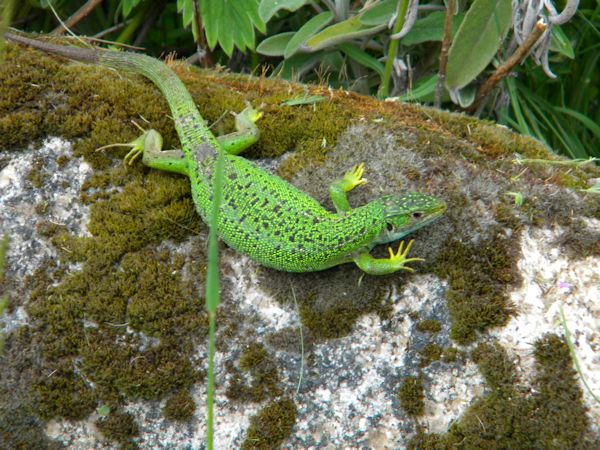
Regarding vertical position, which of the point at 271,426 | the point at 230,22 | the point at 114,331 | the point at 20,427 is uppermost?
the point at 230,22

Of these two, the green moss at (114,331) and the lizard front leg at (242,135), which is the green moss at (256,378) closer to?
the green moss at (114,331)

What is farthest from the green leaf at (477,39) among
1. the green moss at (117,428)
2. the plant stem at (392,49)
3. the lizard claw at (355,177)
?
the green moss at (117,428)

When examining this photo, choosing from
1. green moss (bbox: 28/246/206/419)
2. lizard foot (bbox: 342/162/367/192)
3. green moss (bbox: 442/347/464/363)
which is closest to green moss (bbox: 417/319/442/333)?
green moss (bbox: 442/347/464/363)

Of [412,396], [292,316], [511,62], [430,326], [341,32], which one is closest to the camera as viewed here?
[412,396]

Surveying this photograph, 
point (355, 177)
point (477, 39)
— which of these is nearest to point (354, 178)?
point (355, 177)

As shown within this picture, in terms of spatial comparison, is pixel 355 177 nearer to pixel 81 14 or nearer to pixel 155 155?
pixel 155 155

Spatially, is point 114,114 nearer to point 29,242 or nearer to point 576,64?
point 29,242

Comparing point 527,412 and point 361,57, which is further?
point 361,57

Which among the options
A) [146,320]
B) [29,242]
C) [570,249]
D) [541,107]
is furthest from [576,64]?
[29,242]
